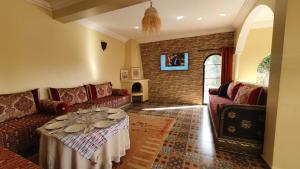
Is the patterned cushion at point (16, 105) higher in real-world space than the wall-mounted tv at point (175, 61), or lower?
lower

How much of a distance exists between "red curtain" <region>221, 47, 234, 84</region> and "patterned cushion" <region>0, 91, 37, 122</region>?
5015 millimetres

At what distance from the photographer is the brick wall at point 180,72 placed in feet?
15.4

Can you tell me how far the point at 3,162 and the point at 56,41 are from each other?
274cm

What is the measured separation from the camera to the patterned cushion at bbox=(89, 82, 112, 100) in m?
3.83

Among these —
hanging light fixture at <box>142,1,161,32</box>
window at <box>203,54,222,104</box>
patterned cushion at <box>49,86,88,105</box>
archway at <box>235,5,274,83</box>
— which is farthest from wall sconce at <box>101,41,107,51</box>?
archway at <box>235,5,274,83</box>

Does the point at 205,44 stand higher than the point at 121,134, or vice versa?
the point at 205,44

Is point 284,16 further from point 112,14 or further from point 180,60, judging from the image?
point 180,60

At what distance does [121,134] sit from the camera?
1.85 m

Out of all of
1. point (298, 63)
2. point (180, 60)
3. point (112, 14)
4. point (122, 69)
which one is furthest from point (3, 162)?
point (180, 60)

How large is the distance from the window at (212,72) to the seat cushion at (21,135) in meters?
4.79

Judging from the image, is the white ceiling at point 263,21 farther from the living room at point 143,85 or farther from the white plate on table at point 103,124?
the white plate on table at point 103,124

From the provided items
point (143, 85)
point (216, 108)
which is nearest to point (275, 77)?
point (216, 108)

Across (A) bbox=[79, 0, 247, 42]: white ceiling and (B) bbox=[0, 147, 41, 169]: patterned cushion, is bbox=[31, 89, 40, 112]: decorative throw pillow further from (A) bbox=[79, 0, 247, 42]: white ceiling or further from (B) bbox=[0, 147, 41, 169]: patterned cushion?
(A) bbox=[79, 0, 247, 42]: white ceiling

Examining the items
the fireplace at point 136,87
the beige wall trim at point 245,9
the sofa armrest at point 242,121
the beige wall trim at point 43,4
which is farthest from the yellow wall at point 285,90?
the fireplace at point 136,87
